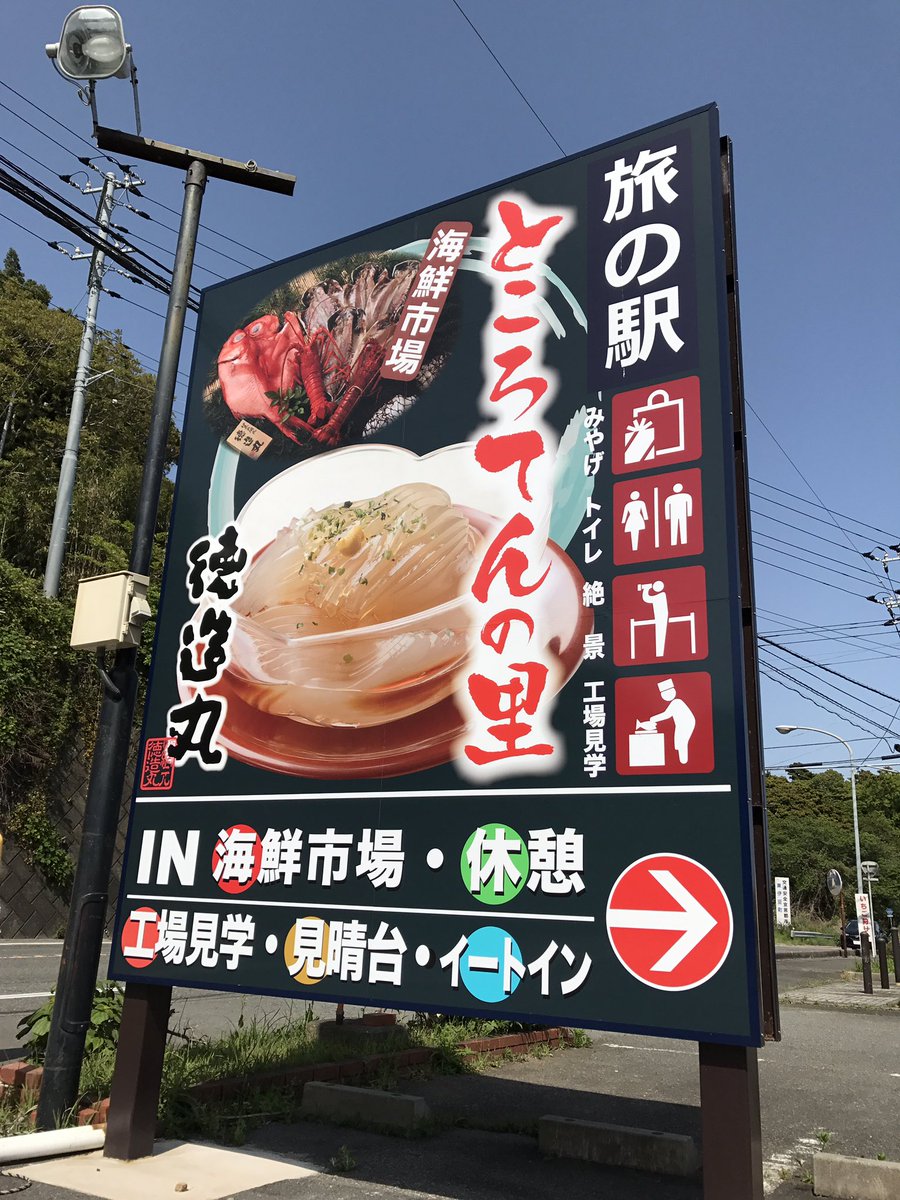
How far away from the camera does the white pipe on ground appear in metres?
4.93

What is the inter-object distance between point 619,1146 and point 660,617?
11.3ft

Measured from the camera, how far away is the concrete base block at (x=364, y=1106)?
6.08 m

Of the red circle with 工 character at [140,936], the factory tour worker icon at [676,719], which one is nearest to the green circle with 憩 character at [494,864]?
the factory tour worker icon at [676,719]

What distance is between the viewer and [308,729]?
551cm

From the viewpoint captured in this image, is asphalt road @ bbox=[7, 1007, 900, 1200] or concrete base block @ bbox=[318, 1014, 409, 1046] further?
concrete base block @ bbox=[318, 1014, 409, 1046]

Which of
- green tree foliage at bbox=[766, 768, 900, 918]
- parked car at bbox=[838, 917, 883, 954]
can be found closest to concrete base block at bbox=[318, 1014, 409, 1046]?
parked car at bbox=[838, 917, 883, 954]

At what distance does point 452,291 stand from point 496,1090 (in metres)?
6.33

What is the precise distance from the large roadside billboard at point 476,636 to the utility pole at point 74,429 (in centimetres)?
1451

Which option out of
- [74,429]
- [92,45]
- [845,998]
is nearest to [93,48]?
[92,45]

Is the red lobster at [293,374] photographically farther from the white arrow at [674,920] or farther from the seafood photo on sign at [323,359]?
the white arrow at [674,920]

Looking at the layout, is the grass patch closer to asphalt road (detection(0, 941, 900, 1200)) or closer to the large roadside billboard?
asphalt road (detection(0, 941, 900, 1200))

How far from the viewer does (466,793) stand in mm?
4766

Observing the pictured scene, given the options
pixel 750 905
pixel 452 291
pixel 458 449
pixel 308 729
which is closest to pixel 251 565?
pixel 308 729

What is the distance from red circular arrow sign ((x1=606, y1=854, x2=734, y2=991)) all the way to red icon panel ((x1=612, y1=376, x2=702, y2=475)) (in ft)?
6.44
